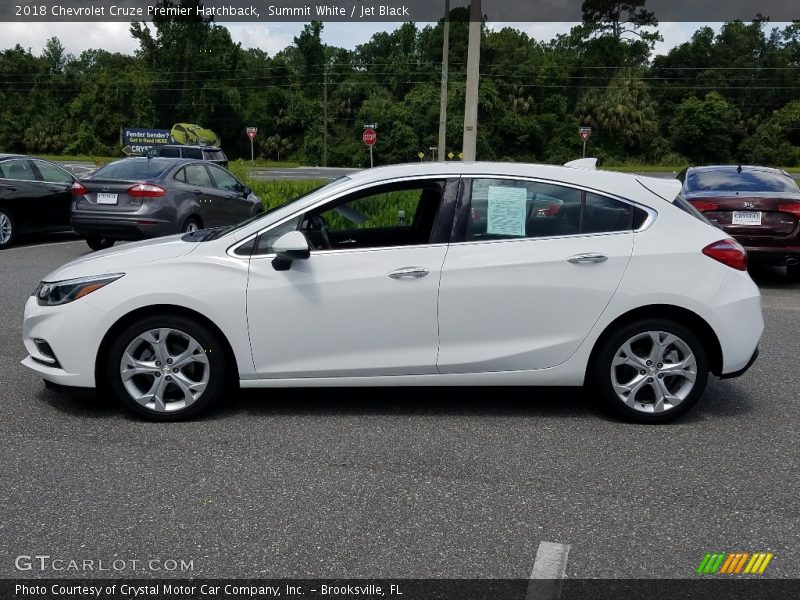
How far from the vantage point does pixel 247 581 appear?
3.42 m

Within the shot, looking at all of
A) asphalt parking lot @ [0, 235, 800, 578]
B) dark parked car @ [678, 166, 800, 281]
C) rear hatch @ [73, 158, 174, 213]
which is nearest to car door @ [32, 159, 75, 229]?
rear hatch @ [73, 158, 174, 213]

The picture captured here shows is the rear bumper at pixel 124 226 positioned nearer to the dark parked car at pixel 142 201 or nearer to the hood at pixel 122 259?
the dark parked car at pixel 142 201

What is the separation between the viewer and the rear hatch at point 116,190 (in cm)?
1245

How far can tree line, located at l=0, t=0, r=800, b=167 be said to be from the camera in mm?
66750

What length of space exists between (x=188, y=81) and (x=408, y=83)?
729 inches

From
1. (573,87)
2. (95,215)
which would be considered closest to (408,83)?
(573,87)

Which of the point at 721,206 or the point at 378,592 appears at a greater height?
the point at 721,206

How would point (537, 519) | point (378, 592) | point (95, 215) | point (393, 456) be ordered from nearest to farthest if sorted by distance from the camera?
point (378, 592) → point (537, 519) → point (393, 456) → point (95, 215)

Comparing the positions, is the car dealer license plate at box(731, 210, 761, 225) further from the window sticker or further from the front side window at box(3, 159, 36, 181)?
the front side window at box(3, 159, 36, 181)

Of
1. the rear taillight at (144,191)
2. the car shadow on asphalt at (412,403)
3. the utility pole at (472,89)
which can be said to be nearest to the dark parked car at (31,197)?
the rear taillight at (144,191)

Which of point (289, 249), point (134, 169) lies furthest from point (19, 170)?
point (289, 249)

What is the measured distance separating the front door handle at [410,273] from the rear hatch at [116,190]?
8012 millimetres

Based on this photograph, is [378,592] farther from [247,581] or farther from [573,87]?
[573,87]

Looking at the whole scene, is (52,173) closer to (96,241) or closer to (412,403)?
(96,241)
